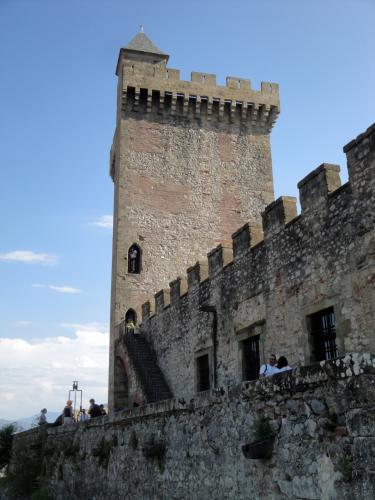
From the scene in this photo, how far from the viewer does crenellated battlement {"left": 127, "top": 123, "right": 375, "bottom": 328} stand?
361 inches

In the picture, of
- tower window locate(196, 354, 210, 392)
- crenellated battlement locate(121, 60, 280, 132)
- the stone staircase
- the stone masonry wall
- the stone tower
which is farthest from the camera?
crenellated battlement locate(121, 60, 280, 132)

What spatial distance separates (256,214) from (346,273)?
15073 mm

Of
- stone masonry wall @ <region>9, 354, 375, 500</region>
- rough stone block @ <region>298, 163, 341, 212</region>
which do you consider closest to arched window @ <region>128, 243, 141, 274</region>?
stone masonry wall @ <region>9, 354, 375, 500</region>

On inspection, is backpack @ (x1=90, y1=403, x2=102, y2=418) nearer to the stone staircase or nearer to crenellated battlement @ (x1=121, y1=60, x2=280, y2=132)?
the stone staircase

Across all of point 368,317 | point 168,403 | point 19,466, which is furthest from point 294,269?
point 19,466

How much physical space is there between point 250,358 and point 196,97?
15.1 metres

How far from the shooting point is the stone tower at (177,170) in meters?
22.0

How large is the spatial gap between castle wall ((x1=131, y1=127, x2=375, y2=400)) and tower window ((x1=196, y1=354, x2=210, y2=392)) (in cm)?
18

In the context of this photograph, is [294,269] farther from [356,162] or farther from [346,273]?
[356,162]

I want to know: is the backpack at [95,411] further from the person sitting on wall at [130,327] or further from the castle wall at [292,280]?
the person sitting on wall at [130,327]

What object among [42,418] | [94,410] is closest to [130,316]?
[42,418]

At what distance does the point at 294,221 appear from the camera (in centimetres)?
1074

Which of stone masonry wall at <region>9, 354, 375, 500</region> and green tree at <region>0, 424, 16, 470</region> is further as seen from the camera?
green tree at <region>0, 424, 16, 470</region>

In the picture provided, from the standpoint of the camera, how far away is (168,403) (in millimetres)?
7402
